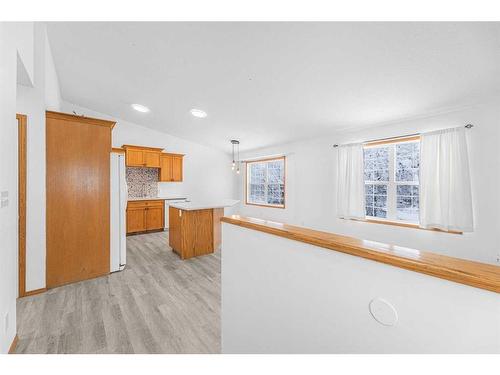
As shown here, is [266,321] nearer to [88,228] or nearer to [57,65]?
[88,228]

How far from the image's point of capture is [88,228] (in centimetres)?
268

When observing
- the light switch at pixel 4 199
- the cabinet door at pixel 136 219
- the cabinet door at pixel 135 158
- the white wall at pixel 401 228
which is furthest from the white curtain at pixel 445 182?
the cabinet door at pixel 135 158

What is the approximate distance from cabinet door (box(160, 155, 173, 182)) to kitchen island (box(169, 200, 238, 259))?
199 cm

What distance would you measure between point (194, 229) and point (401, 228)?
3.28 meters

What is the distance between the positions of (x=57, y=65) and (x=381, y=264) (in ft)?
15.3

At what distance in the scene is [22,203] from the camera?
2293mm

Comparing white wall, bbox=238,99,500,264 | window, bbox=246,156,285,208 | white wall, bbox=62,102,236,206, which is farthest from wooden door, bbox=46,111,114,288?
window, bbox=246,156,285,208

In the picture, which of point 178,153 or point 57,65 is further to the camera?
point 178,153

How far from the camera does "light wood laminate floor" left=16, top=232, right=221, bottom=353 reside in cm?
165

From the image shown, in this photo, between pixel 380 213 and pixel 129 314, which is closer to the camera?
pixel 129 314

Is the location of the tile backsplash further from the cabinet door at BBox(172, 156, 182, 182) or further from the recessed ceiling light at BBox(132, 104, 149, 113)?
the recessed ceiling light at BBox(132, 104, 149, 113)

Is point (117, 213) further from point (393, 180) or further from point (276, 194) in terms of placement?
point (393, 180)

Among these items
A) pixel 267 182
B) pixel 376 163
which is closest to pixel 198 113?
pixel 267 182
